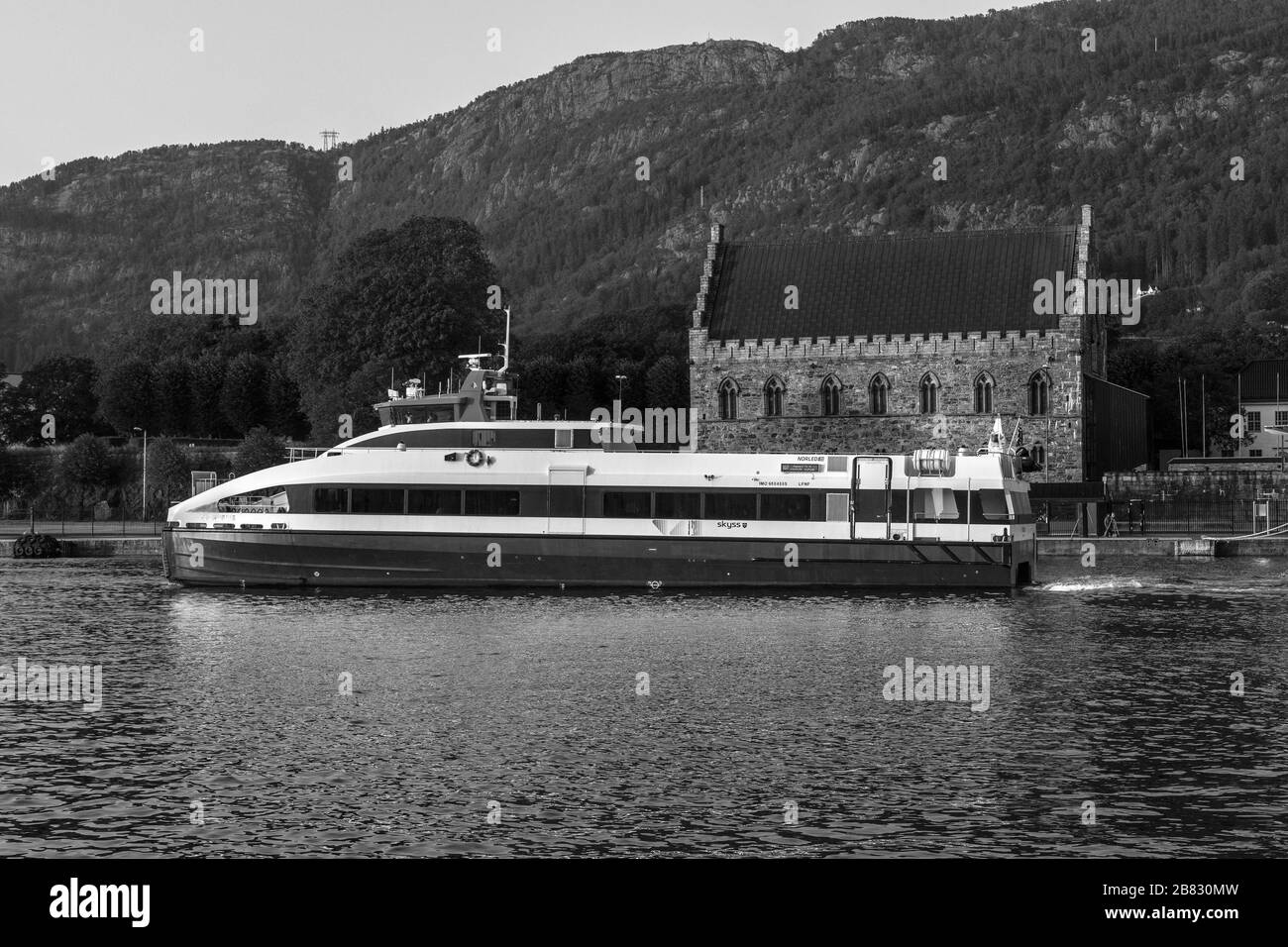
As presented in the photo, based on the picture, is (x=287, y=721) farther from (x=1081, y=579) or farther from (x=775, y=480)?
(x=1081, y=579)

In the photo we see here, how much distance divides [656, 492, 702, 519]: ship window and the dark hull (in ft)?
2.31

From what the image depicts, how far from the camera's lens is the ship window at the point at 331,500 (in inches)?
1778

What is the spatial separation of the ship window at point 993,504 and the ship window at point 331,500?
18.3 meters

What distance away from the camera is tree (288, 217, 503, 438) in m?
85.1

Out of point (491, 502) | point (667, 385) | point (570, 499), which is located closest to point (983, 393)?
point (570, 499)

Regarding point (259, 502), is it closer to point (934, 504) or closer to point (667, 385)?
point (934, 504)

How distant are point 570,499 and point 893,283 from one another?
36827 mm

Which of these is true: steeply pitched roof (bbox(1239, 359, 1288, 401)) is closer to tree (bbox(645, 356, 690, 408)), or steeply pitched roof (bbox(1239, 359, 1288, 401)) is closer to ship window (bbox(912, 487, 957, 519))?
tree (bbox(645, 356, 690, 408))

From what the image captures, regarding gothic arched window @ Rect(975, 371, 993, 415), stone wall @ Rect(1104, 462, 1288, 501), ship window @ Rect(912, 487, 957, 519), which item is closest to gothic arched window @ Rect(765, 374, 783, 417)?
gothic arched window @ Rect(975, 371, 993, 415)

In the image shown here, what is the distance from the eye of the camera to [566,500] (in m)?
45.1

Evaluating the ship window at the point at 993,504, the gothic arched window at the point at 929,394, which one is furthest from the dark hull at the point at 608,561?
the gothic arched window at the point at 929,394

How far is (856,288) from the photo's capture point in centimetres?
7769

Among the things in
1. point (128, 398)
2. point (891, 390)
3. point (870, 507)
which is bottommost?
point (870, 507)
